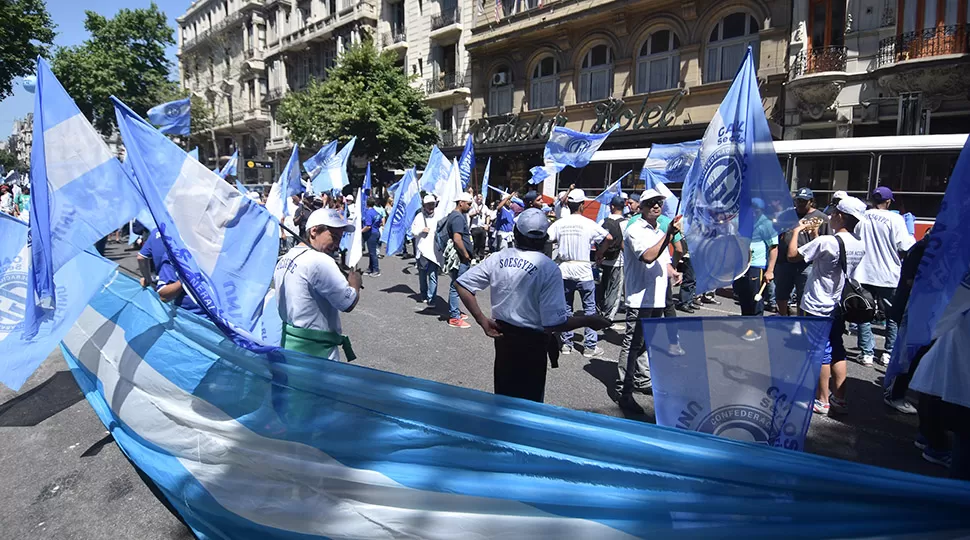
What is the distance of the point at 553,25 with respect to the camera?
2377 cm

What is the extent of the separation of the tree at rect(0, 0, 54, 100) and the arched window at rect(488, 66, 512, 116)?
17.6 metres

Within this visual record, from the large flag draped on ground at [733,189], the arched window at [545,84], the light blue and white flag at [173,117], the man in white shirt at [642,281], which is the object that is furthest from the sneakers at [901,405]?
the arched window at [545,84]

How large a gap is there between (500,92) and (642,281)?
2419 cm

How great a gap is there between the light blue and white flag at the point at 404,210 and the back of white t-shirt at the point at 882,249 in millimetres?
6901

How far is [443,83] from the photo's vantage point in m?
30.4

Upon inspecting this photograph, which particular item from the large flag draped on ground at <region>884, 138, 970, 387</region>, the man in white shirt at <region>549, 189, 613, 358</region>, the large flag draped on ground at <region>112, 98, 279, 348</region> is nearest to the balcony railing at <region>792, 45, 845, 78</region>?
the man in white shirt at <region>549, 189, 613, 358</region>

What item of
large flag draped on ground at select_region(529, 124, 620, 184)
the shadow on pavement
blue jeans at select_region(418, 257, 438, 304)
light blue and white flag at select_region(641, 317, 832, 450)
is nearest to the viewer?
light blue and white flag at select_region(641, 317, 832, 450)

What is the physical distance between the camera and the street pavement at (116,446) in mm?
3172

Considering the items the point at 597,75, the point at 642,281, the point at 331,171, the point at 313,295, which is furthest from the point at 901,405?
the point at 597,75

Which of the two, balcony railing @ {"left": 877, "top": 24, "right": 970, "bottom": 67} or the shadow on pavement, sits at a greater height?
balcony railing @ {"left": 877, "top": 24, "right": 970, "bottom": 67}

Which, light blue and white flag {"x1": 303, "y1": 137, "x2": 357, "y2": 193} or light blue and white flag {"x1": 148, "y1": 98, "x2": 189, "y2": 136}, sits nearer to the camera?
light blue and white flag {"x1": 148, "y1": 98, "x2": 189, "y2": 136}

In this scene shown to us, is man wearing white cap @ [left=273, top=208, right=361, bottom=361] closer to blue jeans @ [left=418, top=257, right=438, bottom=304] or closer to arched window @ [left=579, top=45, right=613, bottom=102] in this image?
blue jeans @ [left=418, top=257, right=438, bottom=304]

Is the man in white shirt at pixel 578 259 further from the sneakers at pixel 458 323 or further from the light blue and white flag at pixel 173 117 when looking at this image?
the light blue and white flag at pixel 173 117

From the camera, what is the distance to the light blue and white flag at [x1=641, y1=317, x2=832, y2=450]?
2.47 m
